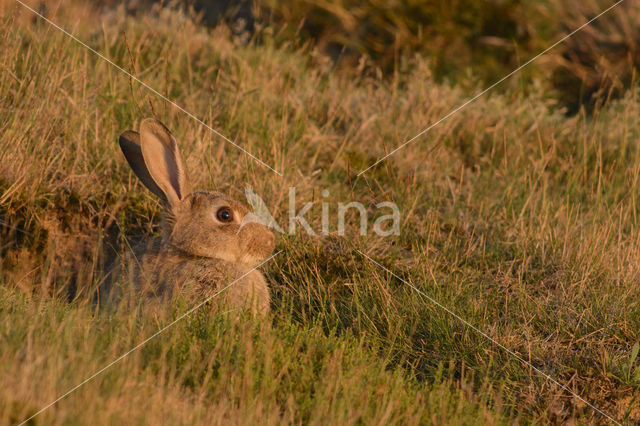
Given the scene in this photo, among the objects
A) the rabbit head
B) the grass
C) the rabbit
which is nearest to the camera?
the grass

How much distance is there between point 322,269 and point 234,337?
1496 millimetres

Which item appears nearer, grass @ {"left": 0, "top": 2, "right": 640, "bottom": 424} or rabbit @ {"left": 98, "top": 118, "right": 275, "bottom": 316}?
grass @ {"left": 0, "top": 2, "right": 640, "bottom": 424}

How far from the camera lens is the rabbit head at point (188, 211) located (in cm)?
472

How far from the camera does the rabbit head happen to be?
472 cm

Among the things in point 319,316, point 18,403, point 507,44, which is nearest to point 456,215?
point 319,316

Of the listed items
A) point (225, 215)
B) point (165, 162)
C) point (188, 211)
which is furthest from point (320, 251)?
point (165, 162)

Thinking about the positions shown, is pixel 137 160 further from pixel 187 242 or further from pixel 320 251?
pixel 320 251

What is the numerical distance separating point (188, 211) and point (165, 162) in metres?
0.38

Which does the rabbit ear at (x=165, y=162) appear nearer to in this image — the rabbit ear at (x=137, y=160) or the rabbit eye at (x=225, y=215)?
the rabbit ear at (x=137, y=160)

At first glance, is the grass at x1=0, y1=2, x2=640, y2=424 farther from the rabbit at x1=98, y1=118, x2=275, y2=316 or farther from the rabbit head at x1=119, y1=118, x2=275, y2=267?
the rabbit head at x1=119, y1=118, x2=275, y2=267

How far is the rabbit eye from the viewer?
4789mm

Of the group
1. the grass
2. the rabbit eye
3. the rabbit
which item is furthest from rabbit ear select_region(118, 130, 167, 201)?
the grass

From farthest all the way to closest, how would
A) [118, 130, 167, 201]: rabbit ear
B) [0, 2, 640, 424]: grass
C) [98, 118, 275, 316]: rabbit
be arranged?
[118, 130, 167, 201]: rabbit ear, [98, 118, 275, 316]: rabbit, [0, 2, 640, 424]: grass

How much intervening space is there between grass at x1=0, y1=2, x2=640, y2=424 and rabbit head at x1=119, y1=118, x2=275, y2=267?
1.40 feet
